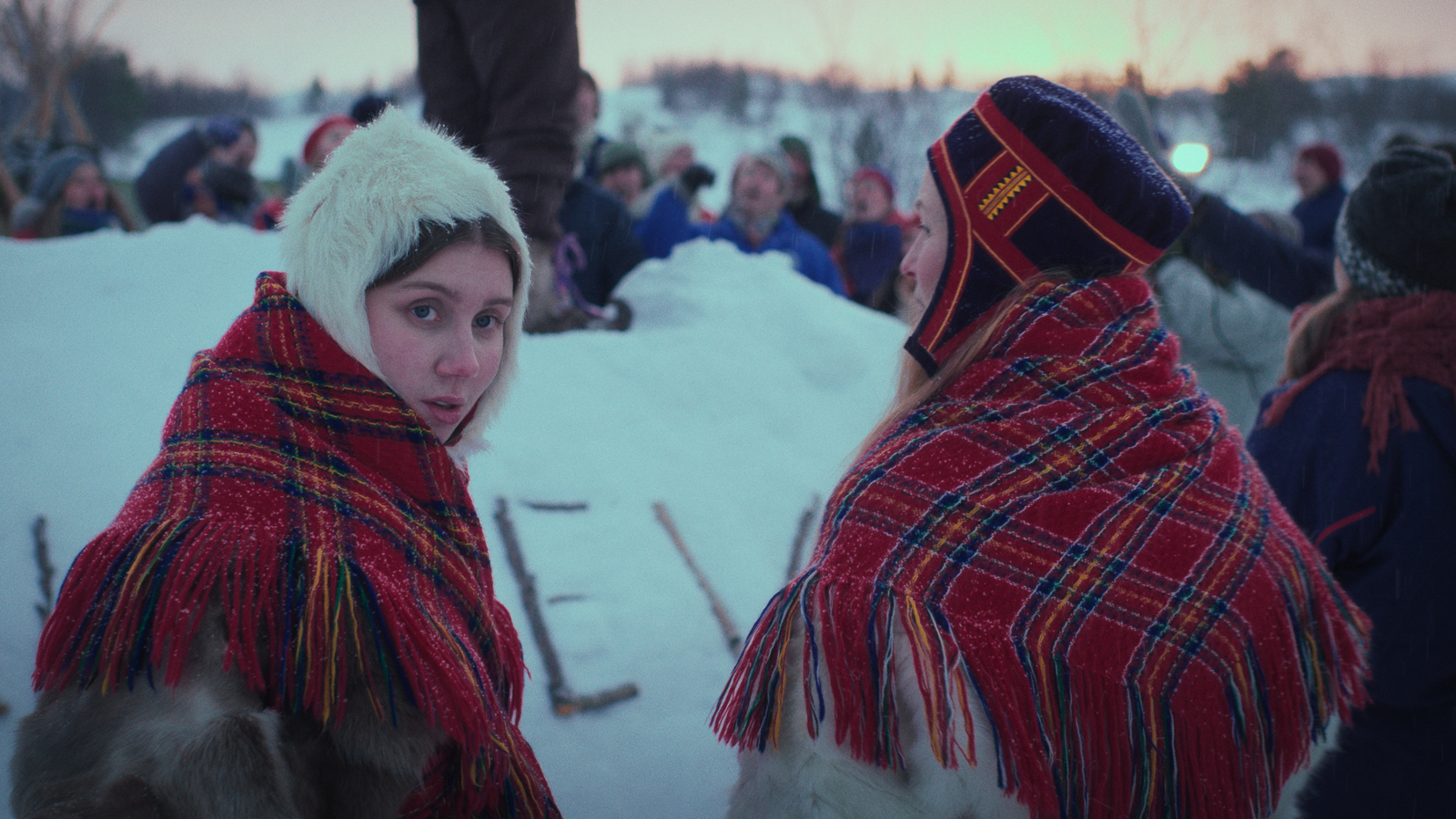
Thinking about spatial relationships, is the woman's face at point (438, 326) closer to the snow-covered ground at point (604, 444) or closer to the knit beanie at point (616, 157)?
the snow-covered ground at point (604, 444)

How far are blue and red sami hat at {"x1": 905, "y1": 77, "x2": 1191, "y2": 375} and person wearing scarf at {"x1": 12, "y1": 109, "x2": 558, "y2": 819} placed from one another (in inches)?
33.0

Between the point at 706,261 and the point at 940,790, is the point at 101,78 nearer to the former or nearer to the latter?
the point at 706,261

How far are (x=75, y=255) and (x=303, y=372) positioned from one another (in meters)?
2.83

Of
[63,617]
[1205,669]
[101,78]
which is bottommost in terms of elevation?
[101,78]

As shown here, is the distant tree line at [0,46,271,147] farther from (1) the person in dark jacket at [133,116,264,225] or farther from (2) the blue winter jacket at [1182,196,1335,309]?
(2) the blue winter jacket at [1182,196,1335,309]

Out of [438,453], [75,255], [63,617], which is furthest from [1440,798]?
[75,255]

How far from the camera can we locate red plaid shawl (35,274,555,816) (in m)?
1.20

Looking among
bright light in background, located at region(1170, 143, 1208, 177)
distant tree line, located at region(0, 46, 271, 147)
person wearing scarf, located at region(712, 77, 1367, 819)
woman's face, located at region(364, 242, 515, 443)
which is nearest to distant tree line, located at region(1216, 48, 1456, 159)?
bright light in background, located at region(1170, 143, 1208, 177)

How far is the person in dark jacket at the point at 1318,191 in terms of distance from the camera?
18.8ft

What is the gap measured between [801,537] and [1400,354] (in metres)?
1.88

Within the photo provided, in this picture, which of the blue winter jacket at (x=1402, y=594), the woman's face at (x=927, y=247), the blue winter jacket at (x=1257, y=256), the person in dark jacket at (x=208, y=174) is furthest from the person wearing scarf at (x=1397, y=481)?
the person in dark jacket at (x=208, y=174)

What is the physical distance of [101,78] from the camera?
78.8 feet

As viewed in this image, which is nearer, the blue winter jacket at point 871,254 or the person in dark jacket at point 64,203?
the person in dark jacket at point 64,203

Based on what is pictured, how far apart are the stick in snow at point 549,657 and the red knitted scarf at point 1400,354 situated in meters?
2.07
